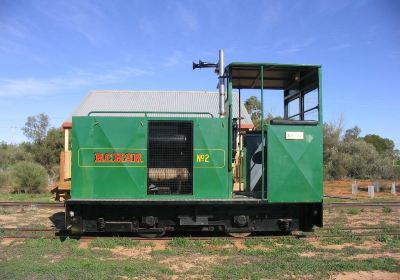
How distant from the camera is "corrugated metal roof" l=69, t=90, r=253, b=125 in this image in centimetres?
2355

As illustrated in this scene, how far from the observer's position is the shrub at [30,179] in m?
21.2

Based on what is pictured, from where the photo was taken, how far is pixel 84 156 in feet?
26.9

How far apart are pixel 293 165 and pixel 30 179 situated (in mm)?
17086

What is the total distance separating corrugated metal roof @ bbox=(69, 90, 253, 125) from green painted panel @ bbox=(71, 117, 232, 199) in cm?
1452

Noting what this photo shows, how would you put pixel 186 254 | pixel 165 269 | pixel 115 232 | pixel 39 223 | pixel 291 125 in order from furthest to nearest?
pixel 39 223 < pixel 115 232 < pixel 291 125 < pixel 186 254 < pixel 165 269

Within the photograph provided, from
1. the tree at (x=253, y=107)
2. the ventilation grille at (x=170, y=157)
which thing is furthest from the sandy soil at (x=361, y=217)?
the tree at (x=253, y=107)

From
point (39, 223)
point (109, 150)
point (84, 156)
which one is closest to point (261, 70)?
point (109, 150)

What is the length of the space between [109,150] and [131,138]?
20.0 inches

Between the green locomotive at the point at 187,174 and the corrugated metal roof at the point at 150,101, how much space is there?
14.4m

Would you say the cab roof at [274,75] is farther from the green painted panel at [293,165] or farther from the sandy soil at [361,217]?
the sandy soil at [361,217]

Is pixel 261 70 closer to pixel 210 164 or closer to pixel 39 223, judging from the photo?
pixel 210 164

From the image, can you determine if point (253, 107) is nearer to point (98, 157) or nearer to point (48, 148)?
point (48, 148)

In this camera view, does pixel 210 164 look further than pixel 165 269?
Yes

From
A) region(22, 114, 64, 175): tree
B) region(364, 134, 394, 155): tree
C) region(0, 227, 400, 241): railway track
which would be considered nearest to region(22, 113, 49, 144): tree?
region(22, 114, 64, 175): tree
